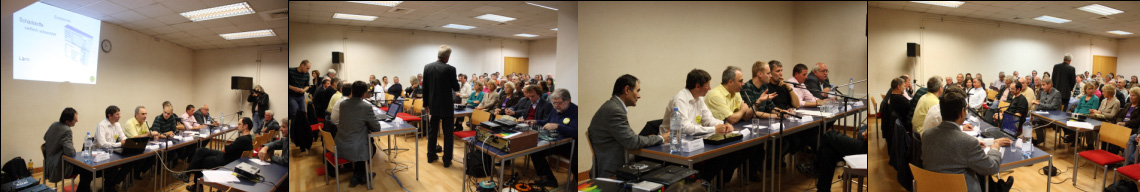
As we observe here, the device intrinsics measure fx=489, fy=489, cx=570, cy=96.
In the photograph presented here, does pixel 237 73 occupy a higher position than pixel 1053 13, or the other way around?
pixel 1053 13

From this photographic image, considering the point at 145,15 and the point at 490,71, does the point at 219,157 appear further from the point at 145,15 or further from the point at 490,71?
the point at 490,71

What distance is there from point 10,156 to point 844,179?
3.57 metres

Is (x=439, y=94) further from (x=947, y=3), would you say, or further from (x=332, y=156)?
(x=947, y=3)

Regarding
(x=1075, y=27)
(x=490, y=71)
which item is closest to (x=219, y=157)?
(x=490, y=71)

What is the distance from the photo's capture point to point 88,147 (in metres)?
1.91

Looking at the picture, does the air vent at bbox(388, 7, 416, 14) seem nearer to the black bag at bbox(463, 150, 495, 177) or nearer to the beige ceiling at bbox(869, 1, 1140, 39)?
the black bag at bbox(463, 150, 495, 177)

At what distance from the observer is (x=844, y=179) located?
233 cm

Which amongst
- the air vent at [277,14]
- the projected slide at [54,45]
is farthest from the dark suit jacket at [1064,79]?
the projected slide at [54,45]

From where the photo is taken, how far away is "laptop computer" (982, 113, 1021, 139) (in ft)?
5.89

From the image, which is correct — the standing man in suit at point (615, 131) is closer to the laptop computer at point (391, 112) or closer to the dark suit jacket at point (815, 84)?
A: the laptop computer at point (391, 112)

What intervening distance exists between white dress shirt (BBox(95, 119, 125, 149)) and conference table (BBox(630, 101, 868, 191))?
2.10 metres

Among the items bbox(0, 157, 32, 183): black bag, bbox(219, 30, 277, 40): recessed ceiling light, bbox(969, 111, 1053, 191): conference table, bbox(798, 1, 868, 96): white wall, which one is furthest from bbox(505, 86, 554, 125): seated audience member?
bbox(0, 157, 32, 183): black bag

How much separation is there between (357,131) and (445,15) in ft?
1.91

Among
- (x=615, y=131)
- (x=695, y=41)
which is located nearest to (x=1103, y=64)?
(x=695, y=41)
